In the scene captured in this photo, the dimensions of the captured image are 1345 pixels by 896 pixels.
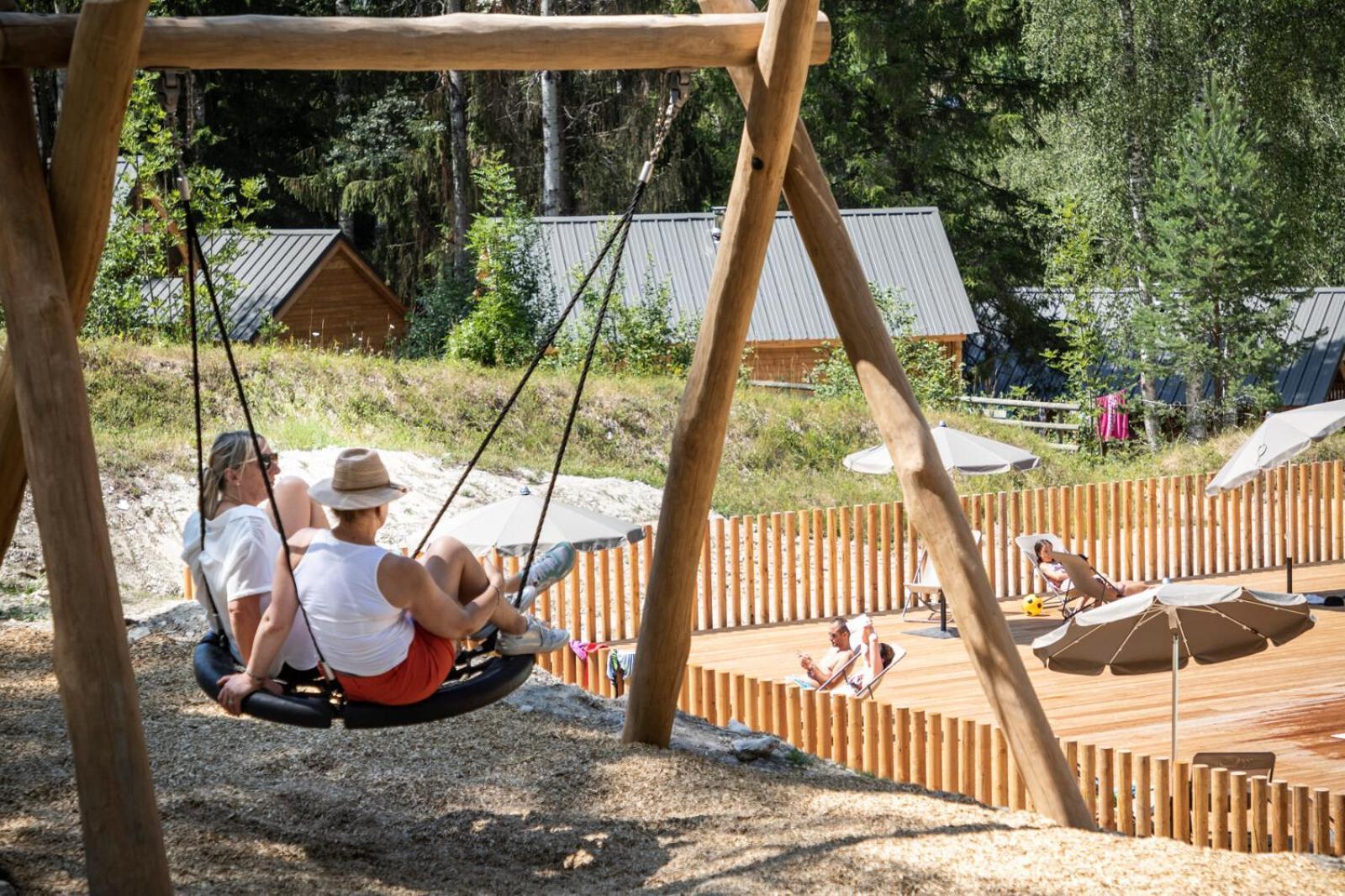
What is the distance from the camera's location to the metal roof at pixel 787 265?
24.5m

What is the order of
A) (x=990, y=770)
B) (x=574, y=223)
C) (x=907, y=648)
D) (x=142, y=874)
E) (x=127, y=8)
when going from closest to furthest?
(x=142, y=874)
(x=127, y=8)
(x=990, y=770)
(x=907, y=648)
(x=574, y=223)

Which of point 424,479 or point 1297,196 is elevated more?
point 1297,196

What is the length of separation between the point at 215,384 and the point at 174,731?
10.8m

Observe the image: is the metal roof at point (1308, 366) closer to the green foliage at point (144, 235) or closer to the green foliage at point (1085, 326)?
the green foliage at point (1085, 326)

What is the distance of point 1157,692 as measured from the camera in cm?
1000

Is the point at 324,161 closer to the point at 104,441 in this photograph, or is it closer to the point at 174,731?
the point at 104,441

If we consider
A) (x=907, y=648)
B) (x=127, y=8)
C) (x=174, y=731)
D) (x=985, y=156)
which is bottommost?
(x=907, y=648)

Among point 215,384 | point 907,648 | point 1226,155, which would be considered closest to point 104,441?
point 215,384

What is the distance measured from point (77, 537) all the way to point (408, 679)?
1.09 m

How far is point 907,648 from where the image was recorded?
1187 centimetres

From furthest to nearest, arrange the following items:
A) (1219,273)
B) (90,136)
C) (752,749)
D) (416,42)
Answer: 1. (1219,273)
2. (752,749)
3. (416,42)
4. (90,136)

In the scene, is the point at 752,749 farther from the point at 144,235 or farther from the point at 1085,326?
the point at 1085,326

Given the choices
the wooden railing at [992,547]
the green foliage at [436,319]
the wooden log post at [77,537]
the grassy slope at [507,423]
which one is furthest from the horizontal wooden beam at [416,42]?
the green foliage at [436,319]

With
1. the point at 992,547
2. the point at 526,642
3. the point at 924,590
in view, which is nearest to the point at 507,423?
the point at 992,547
